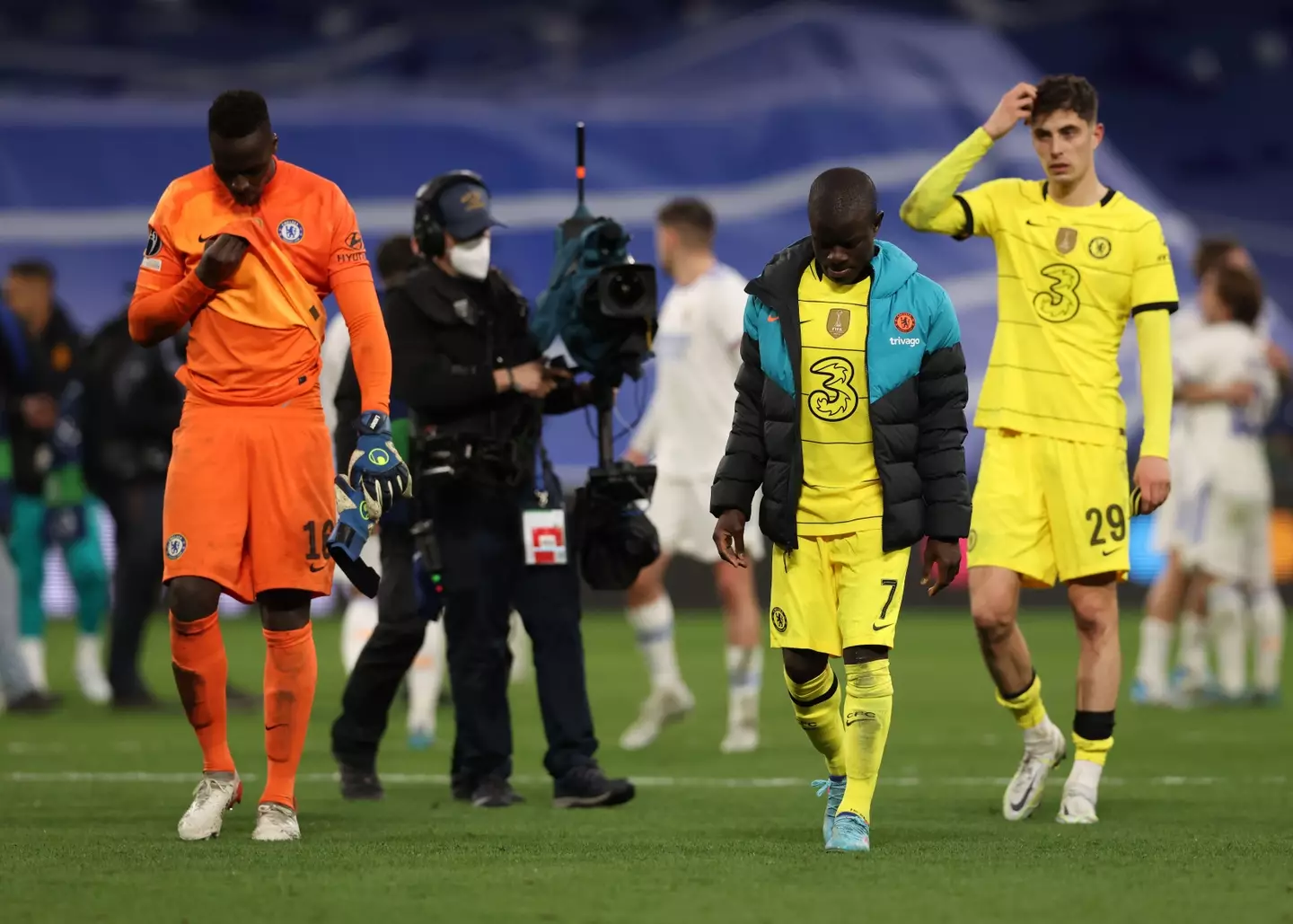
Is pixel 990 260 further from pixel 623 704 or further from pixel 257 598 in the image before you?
pixel 257 598

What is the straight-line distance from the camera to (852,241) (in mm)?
6219

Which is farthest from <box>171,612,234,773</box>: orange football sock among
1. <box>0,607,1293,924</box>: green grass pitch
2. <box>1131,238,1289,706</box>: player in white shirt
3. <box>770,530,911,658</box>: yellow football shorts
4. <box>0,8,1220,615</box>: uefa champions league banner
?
<box>0,8,1220,615</box>: uefa champions league banner

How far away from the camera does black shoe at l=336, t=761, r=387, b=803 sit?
808 cm

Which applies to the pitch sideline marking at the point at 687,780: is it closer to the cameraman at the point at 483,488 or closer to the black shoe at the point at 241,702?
the cameraman at the point at 483,488

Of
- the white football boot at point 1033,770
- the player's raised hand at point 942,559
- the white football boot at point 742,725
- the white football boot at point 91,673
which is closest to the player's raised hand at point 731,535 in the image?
the player's raised hand at point 942,559

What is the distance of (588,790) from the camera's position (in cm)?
775

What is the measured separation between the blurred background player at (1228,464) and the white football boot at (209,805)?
7650 millimetres

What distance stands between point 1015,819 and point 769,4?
22.8 m

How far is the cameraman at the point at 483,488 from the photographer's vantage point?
7.79 m

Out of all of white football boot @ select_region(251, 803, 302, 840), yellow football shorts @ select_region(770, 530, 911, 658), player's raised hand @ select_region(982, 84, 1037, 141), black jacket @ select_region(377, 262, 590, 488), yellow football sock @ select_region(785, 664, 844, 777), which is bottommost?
white football boot @ select_region(251, 803, 302, 840)

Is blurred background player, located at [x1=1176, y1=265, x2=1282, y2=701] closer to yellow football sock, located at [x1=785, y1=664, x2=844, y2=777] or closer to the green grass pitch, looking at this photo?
the green grass pitch

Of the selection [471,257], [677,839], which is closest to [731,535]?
[677,839]

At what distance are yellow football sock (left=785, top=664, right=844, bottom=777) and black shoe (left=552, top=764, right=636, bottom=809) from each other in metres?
1.34

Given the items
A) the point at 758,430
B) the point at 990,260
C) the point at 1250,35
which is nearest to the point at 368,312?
the point at 758,430
